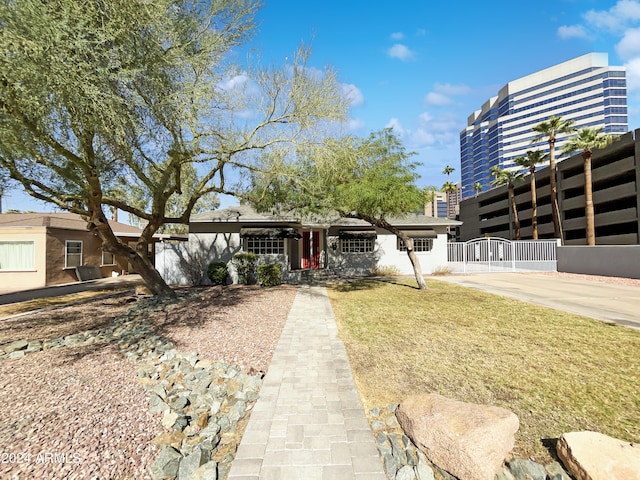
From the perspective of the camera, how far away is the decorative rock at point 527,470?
7.61 ft

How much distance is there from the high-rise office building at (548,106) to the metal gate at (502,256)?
53.1 m

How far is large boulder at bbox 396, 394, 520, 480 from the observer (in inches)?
92.3

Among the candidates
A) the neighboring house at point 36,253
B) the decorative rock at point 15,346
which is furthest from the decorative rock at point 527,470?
the neighboring house at point 36,253

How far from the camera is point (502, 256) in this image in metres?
18.0

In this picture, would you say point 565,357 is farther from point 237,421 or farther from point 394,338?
point 237,421

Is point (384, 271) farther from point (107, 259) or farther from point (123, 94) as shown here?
point (107, 259)

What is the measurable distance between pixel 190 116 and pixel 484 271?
18797 millimetres

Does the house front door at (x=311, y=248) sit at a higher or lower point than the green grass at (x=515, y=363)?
higher

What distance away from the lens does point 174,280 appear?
14750mm

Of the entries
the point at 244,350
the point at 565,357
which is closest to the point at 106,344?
the point at 244,350

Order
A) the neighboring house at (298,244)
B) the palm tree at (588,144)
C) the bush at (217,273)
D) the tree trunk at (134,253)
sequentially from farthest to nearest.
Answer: the palm tree at (588,144), the neighboring house at (298,244), the bush at (217,273), the tree trunk at (134,253)

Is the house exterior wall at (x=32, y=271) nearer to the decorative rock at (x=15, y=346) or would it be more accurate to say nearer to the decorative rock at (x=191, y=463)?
the decorative rock at (x=15, y=346)

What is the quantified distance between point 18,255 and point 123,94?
14.6 metres

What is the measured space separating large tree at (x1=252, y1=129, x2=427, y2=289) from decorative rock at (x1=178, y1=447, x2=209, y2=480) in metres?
7.17
